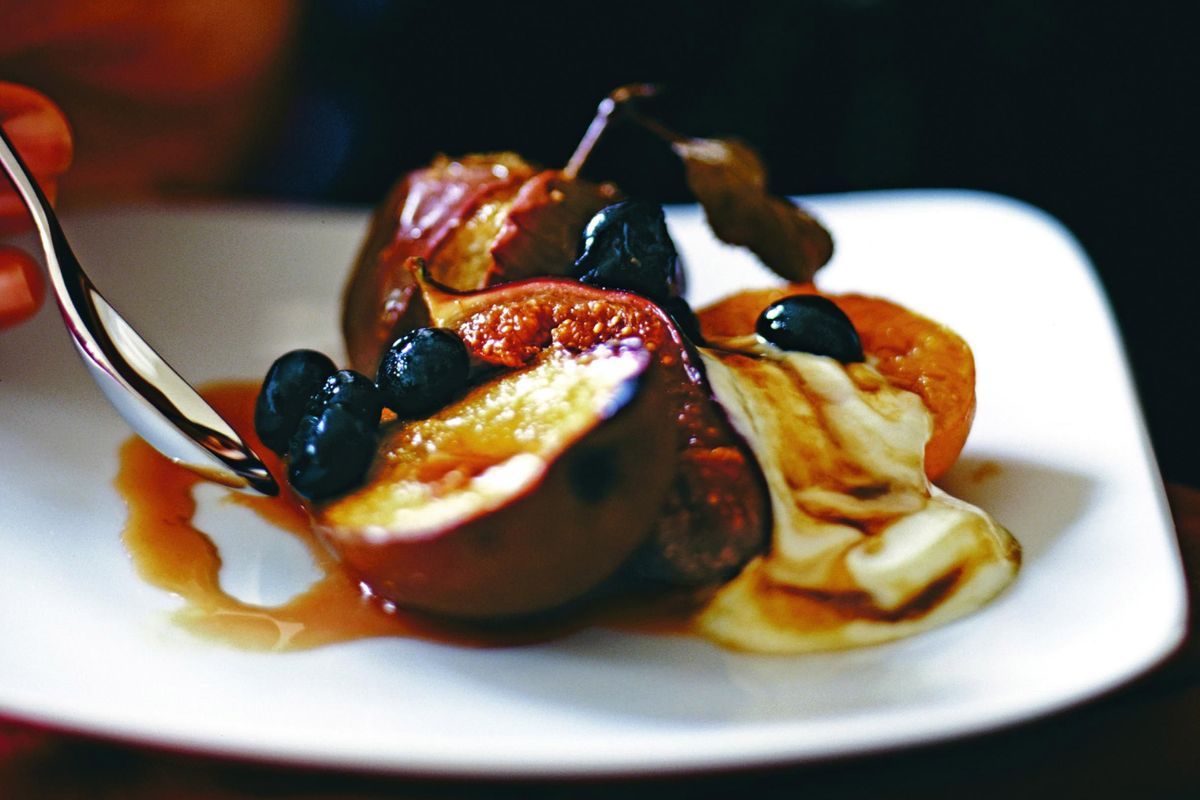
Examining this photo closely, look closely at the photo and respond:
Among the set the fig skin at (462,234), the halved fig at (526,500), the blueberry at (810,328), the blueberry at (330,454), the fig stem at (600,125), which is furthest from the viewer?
the fig stem at (600,125)

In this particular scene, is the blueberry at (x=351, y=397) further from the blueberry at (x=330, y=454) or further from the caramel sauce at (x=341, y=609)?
the caramel sauce at (x=341, y=609)

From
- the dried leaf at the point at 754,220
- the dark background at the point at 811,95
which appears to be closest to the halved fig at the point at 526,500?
the dried leaf at the point at 754,220

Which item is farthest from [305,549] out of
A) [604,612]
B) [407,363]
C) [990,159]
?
[990,159]

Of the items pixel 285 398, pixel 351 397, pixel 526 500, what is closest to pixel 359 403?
pixel 351 397

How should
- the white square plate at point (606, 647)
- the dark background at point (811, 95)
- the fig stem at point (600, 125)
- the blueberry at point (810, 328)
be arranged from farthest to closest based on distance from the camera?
the dark background at point (811, 95), the fig stem at point (600, 125), the blueberry at point (810, 328), the white square plate at point (606, 647)

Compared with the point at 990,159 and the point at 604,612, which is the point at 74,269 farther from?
the point at 990,159

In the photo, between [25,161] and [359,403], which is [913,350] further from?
[25,161]
